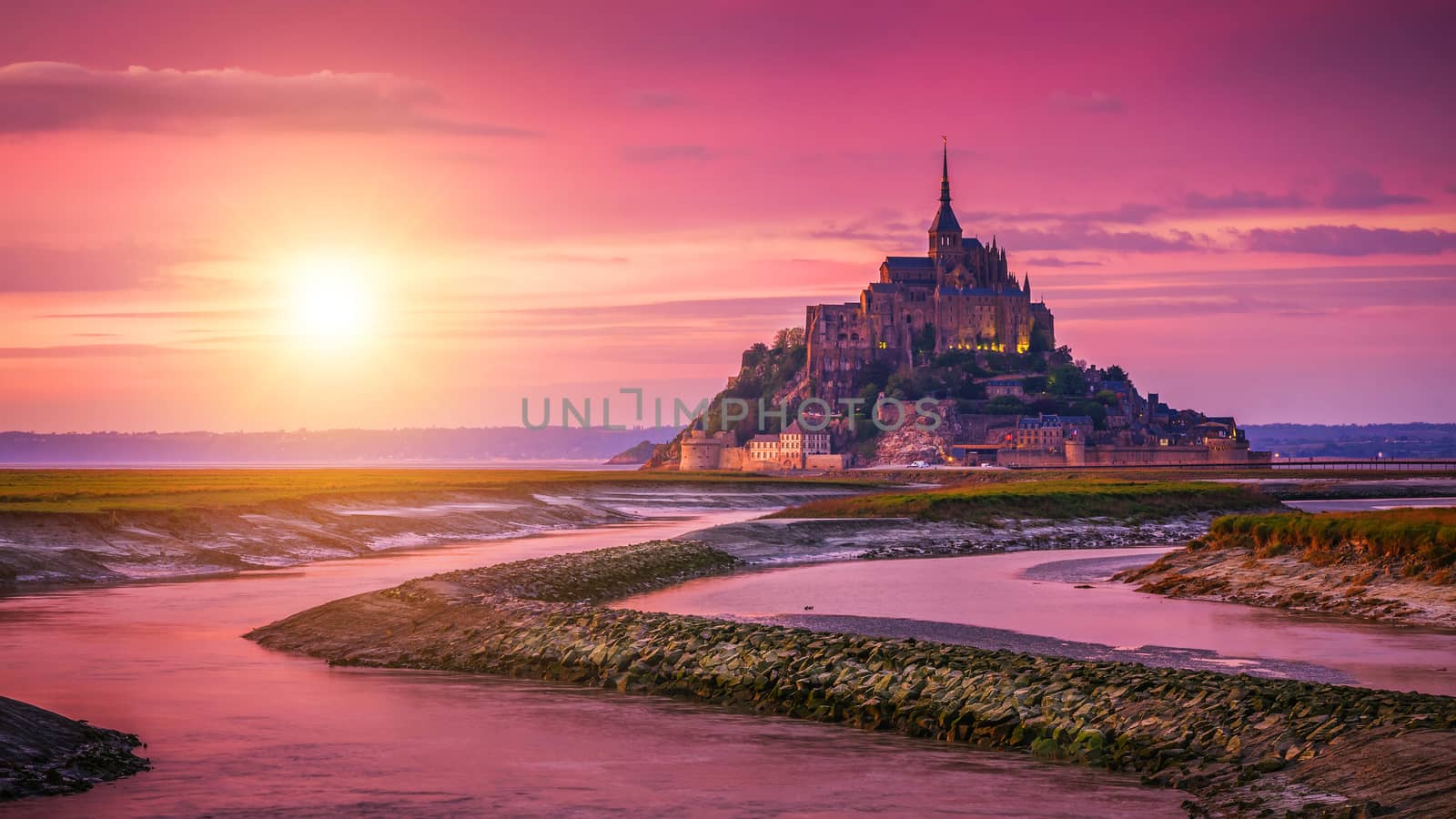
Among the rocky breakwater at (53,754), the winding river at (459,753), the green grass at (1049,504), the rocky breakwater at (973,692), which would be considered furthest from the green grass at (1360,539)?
the rocky breakwater at (53,754)

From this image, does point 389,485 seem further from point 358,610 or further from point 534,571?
point 358,610

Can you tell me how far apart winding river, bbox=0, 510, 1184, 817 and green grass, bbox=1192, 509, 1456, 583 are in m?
20.3

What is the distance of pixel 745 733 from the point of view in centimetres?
1881

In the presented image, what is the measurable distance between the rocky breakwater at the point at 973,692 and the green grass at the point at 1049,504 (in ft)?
128

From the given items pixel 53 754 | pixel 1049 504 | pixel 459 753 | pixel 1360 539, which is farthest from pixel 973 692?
pixel 1049 504

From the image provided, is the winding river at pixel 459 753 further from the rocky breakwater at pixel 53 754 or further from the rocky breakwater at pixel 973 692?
Answer: the rocky breakwater at pixel 973 692

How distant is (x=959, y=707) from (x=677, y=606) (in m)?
15.2

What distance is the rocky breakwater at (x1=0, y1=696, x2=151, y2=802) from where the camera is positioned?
14828 millimetres

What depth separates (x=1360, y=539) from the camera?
35312 millimetres

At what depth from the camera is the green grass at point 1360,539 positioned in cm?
3283

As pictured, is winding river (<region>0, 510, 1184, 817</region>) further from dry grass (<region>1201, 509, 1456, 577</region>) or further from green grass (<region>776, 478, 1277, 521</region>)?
green grass (<region>776, 478, 1277, 521</region>)

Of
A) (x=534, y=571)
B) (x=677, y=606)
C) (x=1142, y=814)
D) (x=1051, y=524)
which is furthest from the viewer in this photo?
(x=1051, y=524)

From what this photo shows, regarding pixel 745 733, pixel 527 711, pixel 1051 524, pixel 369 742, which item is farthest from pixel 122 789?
pixel 1051 524

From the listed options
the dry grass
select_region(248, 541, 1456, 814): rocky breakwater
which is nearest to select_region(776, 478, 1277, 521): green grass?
the dry grass
